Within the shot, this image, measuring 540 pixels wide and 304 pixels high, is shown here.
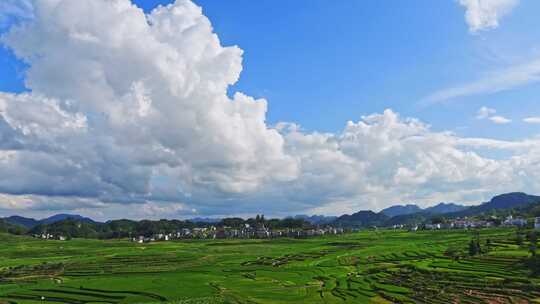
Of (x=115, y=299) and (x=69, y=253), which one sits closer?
(x=115, y=299)

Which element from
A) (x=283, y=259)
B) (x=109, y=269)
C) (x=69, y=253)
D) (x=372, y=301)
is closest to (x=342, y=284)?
(x=372, y=301)

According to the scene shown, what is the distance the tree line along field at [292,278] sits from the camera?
57.4 meters

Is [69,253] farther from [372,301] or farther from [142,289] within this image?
[372,301]

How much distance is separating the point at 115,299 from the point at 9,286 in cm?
2686

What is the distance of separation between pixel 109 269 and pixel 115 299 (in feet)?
123

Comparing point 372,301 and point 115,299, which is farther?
point 115,299

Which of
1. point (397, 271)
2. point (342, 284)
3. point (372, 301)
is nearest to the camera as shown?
point (372, 301)

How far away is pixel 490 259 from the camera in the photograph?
260ft

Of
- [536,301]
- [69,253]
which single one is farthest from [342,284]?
[69,253]

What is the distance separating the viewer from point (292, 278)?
76812 millimetres

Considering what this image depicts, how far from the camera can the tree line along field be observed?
5744 centimetres

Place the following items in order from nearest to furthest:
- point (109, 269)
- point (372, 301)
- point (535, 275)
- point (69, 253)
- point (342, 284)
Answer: point (372, 301) < point (535, 275) < point (342, 284) < point (109, 269) < point (69, 253)

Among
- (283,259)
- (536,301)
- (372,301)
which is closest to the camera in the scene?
(536,301)

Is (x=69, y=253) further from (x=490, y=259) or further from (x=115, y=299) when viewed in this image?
(x=490, y=259)
